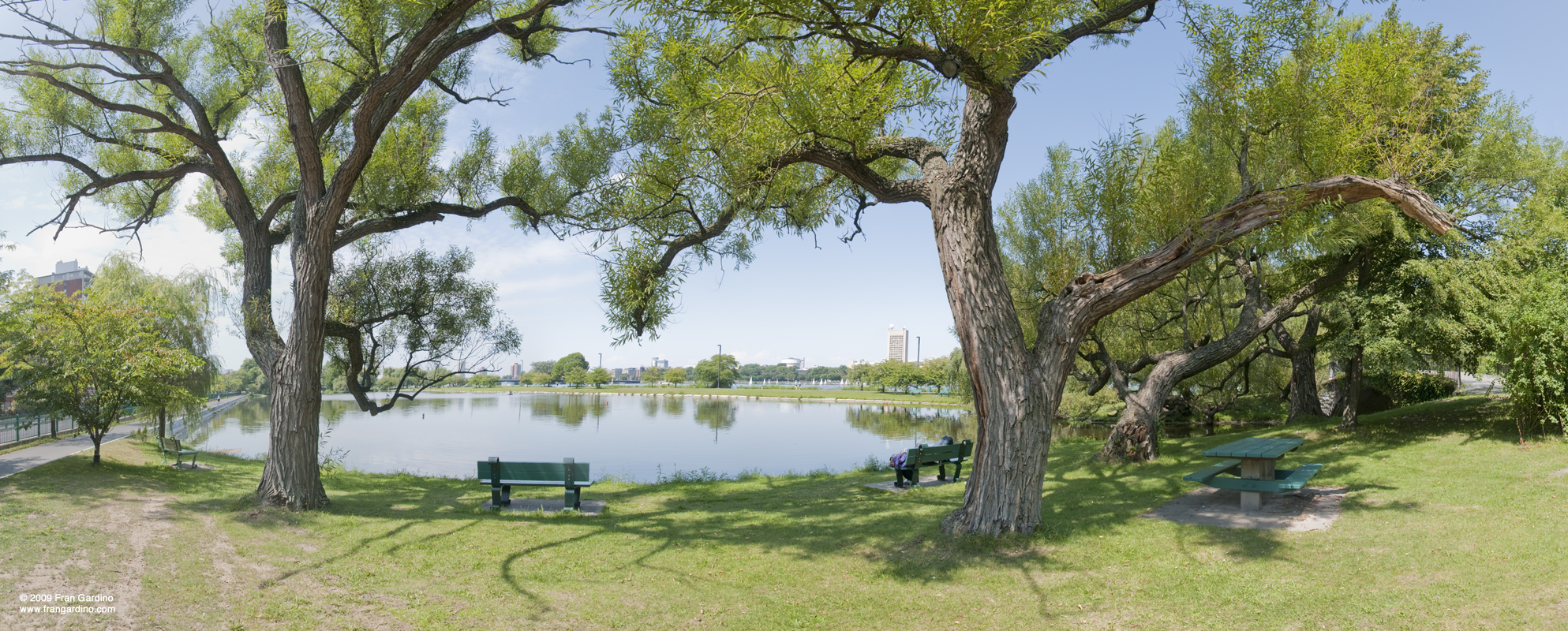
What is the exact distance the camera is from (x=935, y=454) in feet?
37.9

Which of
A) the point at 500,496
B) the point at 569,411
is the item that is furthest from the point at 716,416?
the point at 500,496

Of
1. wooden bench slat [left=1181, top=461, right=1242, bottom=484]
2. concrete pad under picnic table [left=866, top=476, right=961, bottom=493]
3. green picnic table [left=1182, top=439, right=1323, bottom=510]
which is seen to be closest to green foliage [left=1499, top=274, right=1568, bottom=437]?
green picnic table [left=1182, top=439, right=1323, bottom=510]

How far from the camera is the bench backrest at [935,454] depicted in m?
11.0

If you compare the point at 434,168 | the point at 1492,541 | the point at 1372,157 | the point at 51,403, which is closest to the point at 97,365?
the point at 51,403

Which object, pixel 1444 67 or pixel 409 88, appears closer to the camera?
pixel 409 88

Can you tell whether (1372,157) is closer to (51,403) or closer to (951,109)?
(951,109)

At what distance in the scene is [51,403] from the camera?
10625 millimetres

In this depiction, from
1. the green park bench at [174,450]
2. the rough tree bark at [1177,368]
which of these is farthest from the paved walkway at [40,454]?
the rough tree bark at [1177,368]

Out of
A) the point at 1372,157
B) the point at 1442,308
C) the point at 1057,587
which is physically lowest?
the point at 1057,587

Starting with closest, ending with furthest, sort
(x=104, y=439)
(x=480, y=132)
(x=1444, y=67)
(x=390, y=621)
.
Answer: (x=390, y=621), (x=1444, y=67), (x=480, y=132), (x=104, y=439)

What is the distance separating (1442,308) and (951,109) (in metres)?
8.64

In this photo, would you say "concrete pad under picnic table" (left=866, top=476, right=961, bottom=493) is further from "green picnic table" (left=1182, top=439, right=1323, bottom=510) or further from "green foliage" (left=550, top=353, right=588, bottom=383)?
"green foliage" (left=550, top=353, right=588, bottom=383)

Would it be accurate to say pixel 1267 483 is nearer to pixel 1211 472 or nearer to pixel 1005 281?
pixel 1211 472

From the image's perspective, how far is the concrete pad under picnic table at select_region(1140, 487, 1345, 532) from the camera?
23.4ft
